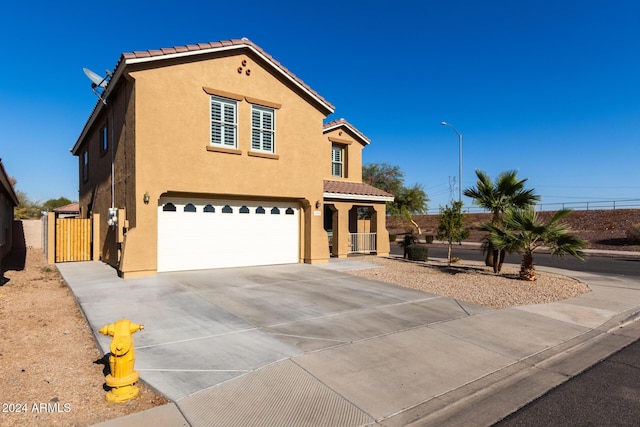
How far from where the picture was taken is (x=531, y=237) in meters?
12.2

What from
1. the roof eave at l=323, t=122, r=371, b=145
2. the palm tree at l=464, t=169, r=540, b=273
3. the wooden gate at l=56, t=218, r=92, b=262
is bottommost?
the wooden gate at l=56, t=218, r=92, b=262

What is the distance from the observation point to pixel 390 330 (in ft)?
22.1

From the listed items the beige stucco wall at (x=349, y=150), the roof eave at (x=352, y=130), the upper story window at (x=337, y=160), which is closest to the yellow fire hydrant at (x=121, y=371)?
the beige stucco wall at (x=349, y=150)

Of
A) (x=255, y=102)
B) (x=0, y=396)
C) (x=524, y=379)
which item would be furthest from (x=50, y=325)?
(x=255, y=102)

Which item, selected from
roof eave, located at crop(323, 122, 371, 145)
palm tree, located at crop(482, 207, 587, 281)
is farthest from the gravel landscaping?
roof eave, located at crop(323, 122, 371, 145)

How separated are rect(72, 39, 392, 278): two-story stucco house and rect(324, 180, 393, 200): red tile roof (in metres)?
0.28

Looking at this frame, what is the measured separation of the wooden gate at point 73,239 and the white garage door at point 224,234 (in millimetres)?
6376

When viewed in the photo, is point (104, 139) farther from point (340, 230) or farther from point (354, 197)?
point (354, 197)

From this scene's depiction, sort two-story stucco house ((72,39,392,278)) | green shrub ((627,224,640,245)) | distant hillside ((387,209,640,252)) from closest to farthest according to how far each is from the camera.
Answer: two-story stucco house ((72,39,392,278)) → green shrub ((627,224,640,245)) → distant hillside ((387,209,640,252))

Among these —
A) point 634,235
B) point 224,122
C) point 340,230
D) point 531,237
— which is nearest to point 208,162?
point 224,122

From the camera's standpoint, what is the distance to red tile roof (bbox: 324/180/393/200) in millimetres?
17050

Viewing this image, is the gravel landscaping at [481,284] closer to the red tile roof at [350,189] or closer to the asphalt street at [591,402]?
the asphalt street at [591,402]

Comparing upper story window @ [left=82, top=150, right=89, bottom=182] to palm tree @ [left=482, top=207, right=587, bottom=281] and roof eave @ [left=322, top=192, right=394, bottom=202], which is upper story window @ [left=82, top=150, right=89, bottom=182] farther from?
palm tree @ [left=482, top=207, right=587, bottom=281]

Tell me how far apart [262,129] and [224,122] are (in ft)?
4.80
